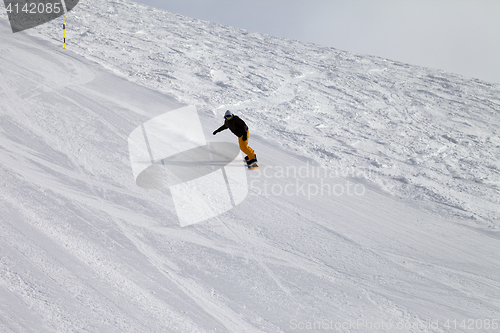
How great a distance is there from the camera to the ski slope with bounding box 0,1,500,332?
3.72 metres

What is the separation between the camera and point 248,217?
17.3 feet

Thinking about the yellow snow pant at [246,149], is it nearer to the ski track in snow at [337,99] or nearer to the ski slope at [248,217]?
the ski slope at [248,217]

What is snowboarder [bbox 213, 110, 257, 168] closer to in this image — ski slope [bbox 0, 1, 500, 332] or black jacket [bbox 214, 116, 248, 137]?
black jacket [bbox 214, 116, 248, 137]

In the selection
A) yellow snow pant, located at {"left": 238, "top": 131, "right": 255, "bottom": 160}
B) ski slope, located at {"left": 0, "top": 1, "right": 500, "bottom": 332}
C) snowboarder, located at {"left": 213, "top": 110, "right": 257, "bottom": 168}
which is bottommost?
ski slope, located at {"left": 0, "top": 1, "right": 500, "bottom": 332}

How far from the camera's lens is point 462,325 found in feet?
Answer: 12.9

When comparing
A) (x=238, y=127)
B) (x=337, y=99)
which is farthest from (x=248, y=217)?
(x=337, y=99)

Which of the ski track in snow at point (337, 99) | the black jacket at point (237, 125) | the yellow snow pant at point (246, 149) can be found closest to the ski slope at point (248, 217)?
the ski track in snow at point (337, 99)

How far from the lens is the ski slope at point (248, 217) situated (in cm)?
372

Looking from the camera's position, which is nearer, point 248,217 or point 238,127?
point 248,217

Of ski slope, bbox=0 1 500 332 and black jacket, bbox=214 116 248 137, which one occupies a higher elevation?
black jacket, bbox=214 116 248 137

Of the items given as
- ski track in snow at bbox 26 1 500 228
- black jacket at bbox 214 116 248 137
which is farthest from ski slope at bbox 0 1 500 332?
black jacket at bbox 214 116 248 137

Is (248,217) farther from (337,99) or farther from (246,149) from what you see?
(337,99)

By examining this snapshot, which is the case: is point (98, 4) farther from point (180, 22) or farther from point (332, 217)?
point (332, 217)

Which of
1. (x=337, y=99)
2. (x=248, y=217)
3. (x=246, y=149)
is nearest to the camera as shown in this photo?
(x=248, y=217)
